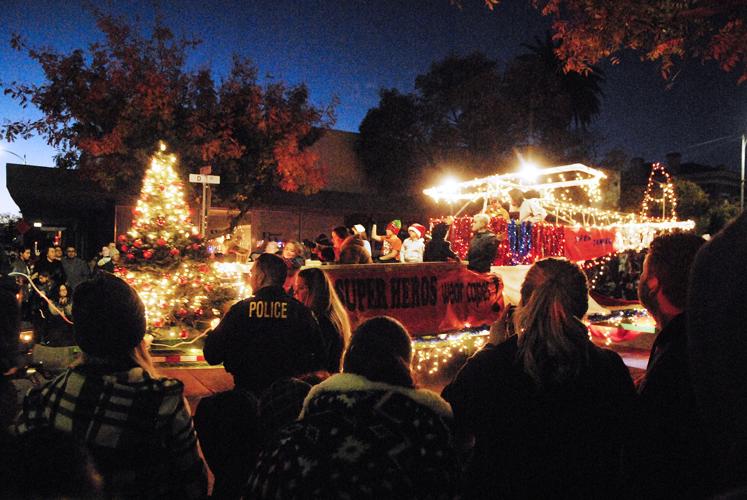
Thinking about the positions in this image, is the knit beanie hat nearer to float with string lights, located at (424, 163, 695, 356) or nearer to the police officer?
the police officer

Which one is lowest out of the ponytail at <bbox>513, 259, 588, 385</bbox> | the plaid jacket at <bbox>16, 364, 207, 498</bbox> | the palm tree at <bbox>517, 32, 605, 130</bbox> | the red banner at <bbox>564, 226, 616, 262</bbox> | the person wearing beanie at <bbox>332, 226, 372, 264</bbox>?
the plaid jacket at <bbox>16, 364, 207, 498</bbox>

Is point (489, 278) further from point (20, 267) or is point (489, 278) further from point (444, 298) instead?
point (20, 267)

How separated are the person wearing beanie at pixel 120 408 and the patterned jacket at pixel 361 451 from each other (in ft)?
1.81

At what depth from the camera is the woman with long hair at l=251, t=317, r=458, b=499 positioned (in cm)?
162

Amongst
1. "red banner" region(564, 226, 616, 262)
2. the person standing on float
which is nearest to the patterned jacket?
the person standing on float

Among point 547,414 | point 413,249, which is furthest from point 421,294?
point 547,414

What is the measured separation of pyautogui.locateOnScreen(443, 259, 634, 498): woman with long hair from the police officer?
4.92 feet

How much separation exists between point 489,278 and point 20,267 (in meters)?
9.10

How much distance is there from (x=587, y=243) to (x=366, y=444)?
1064cm

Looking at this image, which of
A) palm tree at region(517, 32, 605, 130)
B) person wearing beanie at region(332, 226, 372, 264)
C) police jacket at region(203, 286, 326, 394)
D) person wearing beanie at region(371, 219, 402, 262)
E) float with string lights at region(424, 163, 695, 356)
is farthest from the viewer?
palm tree at region(517, 32, 605, 130)

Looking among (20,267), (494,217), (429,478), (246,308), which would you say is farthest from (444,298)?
(20,267)

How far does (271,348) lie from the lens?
11.4 ft

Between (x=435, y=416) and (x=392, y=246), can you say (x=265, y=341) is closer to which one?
(x=435, y=416)

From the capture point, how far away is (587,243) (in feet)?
36.8
